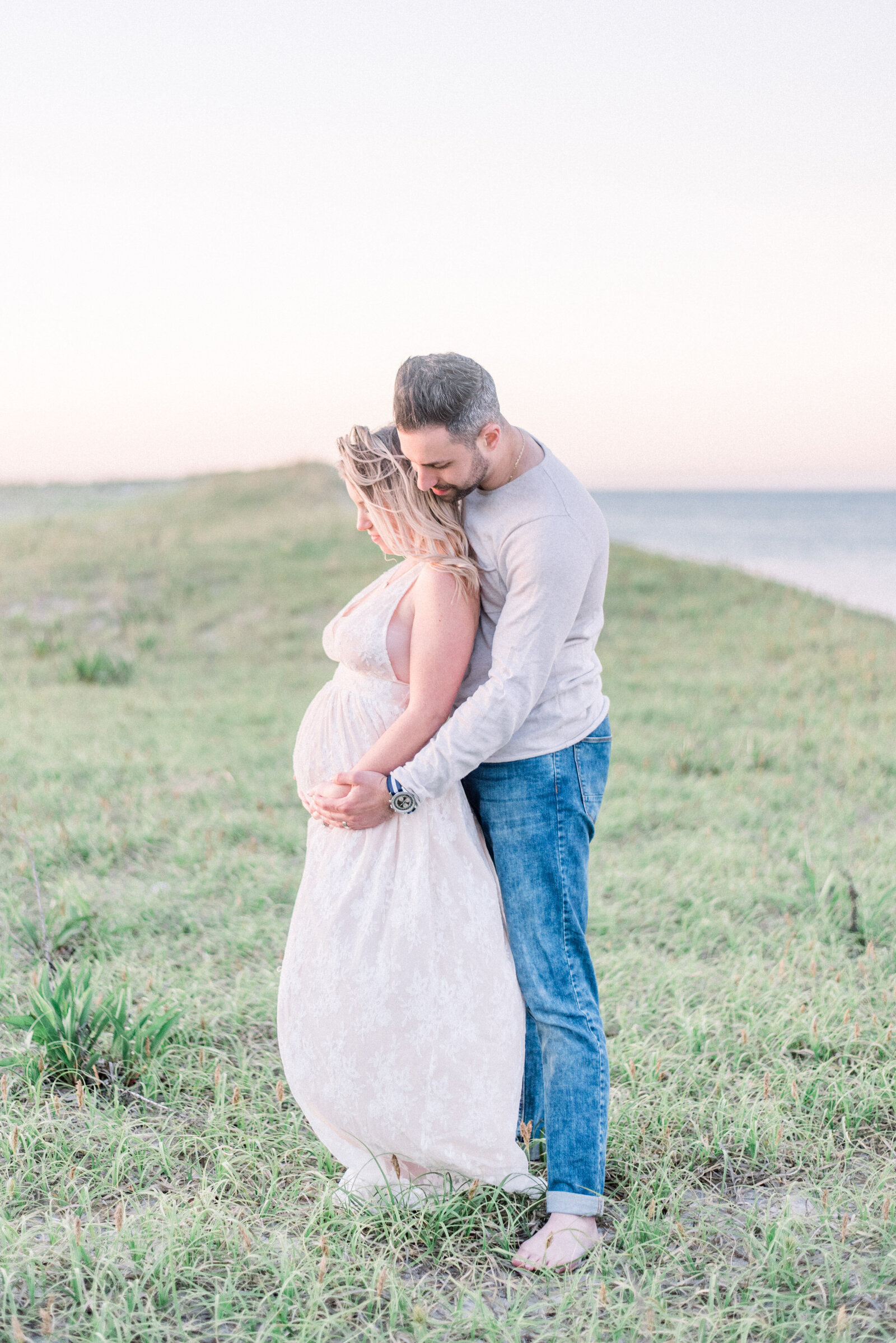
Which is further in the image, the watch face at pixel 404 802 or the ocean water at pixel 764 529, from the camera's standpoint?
the ocean water at pixel 764 529

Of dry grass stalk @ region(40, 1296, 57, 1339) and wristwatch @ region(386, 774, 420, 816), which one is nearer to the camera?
dry grass stalk @ region(40, 1296, 57, 1339)

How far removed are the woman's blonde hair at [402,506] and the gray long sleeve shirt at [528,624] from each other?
0.07m

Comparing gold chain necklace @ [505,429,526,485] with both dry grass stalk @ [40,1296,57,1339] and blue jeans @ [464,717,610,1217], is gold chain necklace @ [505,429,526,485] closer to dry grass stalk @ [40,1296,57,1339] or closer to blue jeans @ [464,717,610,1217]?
blue jeans @ [464,717,610,1217]

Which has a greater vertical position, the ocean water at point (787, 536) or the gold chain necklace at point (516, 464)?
the gold chain necklace at point (516, 464)

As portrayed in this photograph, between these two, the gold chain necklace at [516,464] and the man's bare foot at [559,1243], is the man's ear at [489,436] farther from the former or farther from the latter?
the man's bare foot at [559,1243]

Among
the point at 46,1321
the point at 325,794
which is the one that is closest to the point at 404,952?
the point at 325,794

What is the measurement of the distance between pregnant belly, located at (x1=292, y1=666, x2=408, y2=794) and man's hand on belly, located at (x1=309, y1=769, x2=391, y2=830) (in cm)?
12

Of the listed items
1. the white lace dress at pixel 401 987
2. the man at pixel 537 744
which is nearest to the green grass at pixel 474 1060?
the white lace dress at pixel 401 987

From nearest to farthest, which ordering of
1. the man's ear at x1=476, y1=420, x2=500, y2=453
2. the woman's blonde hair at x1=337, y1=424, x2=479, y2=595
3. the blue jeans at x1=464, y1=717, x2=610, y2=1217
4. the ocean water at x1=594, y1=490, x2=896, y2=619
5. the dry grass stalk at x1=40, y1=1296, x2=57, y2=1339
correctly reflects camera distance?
the dry grass stalk at x1=40, y1=1296, x2=57, y2=1339 < the man's ear at x1=476, y1=420, x2=500, y2=453 < the woman's blonde hair at x1=337, y1=424, x2=479, y2=595 < the blue jeans at x1=464, y1=717, x2=610, y2=1217 < the ocean water at x1=594, y1=490, x2=896, y2=619

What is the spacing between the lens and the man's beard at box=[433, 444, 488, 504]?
208 centimetres

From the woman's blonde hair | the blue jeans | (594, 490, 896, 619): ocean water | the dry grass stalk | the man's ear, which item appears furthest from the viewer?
(594, 490, 896, 619): ocean water

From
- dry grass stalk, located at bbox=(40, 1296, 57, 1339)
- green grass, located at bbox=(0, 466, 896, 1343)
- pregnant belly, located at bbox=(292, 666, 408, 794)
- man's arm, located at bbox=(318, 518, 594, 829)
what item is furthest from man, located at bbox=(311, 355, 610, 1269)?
dry grass stalk, located at bbox=(40, 1296, 57, 1339)

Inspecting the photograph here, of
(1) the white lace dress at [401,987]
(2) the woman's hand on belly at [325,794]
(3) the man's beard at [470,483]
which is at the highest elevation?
(3) the man's beard at [470,483]

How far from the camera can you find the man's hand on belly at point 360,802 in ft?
7.30
